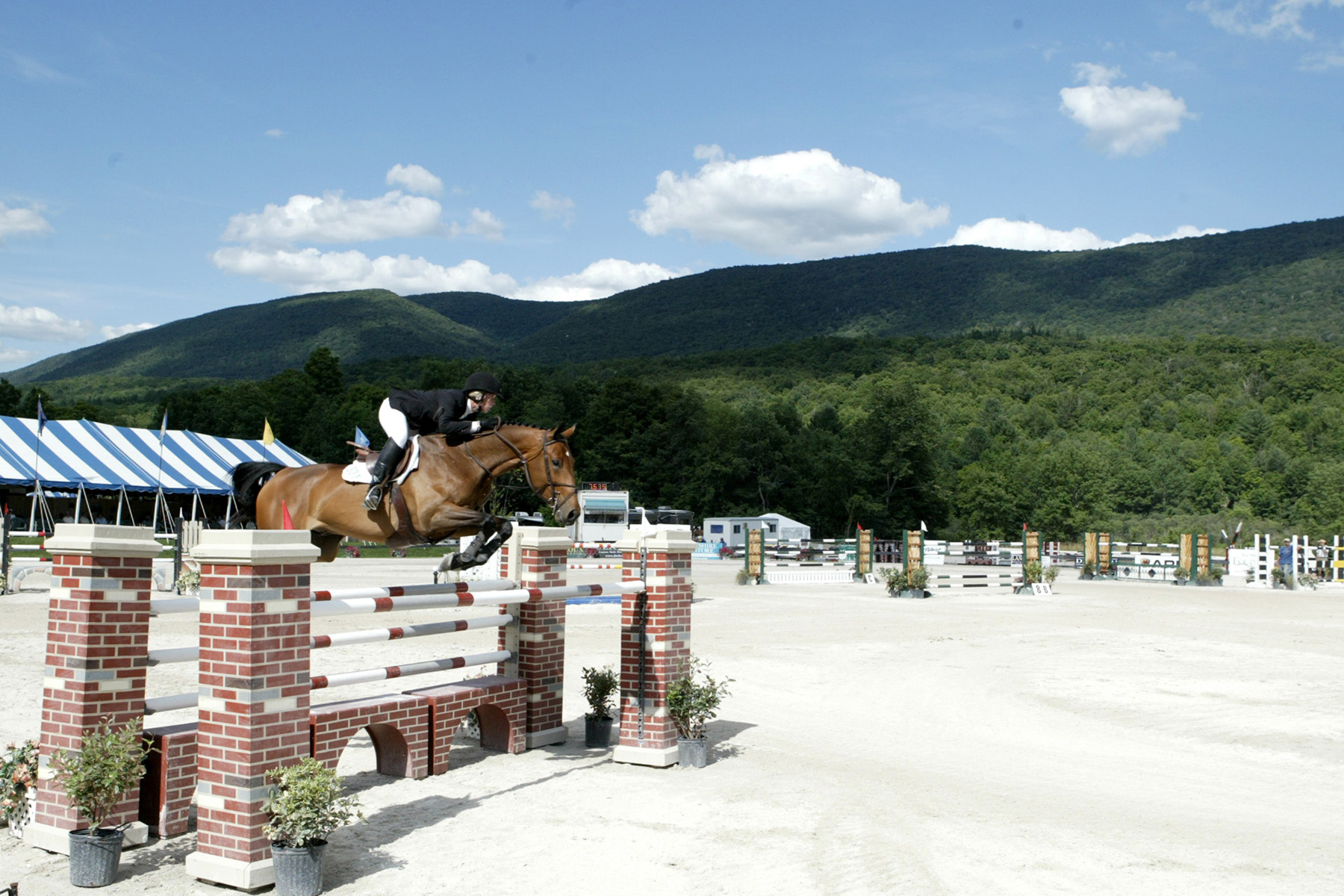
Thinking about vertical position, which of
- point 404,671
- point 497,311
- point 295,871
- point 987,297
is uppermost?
point 497,311

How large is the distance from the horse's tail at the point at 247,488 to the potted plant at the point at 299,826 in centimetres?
359

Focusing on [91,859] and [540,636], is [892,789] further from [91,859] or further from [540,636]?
[91,859]

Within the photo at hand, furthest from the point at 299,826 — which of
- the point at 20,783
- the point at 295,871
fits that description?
the point at 20,783

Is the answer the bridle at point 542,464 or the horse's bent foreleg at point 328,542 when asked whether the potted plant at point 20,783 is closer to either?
the horse's bent foreleg at point 328,542

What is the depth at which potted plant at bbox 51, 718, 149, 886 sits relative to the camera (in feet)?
14.0

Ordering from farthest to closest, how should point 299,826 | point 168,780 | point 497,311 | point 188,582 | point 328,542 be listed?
point 497,311, point 188,582, point 328,542, point 168,780, point 299,826

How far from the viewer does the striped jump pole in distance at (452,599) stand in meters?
5.08

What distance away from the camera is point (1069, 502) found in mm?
61781

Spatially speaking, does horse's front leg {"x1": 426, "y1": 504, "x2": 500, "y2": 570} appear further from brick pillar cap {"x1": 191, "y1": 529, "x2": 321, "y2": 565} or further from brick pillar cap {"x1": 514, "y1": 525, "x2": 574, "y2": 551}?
brick pillar cap {"x1": 191, "y1": 529, "x2": 321, "y2": 565}

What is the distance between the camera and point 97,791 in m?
4.32

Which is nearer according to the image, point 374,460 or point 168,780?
point 168,780

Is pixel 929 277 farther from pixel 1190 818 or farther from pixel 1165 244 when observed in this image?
pixel 1190 818

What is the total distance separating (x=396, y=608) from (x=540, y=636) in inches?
67.1

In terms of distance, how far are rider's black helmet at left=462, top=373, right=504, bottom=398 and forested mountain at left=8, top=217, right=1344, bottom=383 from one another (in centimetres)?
10082
